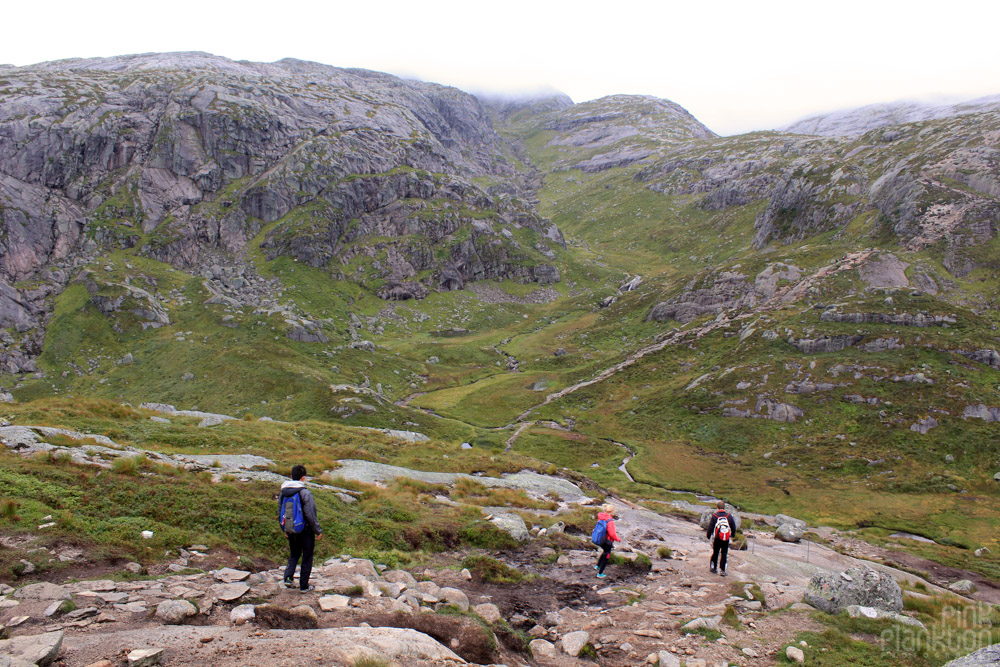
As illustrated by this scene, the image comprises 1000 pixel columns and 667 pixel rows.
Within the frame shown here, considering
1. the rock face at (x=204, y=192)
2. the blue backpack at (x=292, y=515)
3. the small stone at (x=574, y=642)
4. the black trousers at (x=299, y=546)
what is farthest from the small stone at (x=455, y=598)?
the rock face at (x=204, y=192)

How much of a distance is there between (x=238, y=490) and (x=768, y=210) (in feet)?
591

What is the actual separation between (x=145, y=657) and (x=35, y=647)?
1.78m

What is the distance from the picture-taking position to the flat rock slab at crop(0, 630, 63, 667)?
7768mm

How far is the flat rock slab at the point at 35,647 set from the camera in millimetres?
7768

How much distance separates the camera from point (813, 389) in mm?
72188

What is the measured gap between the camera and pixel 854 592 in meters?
16.1

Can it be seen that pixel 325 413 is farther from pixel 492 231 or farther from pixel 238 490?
pixel 492 231

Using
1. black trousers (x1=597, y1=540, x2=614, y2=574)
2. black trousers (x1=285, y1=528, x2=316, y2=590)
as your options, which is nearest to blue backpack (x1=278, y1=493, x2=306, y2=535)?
black trousers (x1=285, y1=528, x2=316, y2=590)

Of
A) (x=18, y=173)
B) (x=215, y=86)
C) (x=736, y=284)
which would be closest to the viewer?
(x=736, y=284)

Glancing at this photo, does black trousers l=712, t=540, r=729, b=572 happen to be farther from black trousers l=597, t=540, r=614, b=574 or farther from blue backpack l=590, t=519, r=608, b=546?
blue backpack l=590, t=519, r=608, b=546

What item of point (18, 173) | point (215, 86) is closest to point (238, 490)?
point (18, 173)

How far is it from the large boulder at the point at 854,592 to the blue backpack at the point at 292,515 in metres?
17.5

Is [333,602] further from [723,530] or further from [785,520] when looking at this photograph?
[785,520]

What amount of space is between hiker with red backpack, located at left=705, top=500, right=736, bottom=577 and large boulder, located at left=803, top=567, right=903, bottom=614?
3579 millimetres
